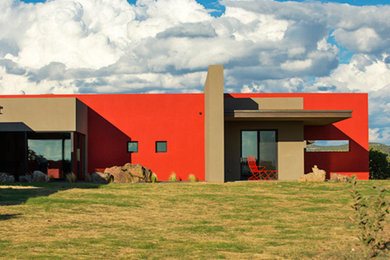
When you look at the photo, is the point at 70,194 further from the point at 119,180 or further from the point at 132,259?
the point at 132,259

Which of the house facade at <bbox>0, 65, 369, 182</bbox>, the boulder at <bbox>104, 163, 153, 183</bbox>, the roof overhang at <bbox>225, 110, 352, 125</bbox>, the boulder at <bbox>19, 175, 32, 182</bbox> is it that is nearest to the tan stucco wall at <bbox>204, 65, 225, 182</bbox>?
the house facade at <bbox>0, 65, 369, 182</bbox>

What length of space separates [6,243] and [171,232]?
113 inches

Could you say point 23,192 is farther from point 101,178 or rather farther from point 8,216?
point 101,178

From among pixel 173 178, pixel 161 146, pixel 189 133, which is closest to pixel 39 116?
pixel 161 146

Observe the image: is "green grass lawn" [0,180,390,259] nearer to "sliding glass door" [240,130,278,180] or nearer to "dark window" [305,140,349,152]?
"sliding glass door" [240,130,278,180]

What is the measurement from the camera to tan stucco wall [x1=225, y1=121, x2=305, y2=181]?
20.0 meters

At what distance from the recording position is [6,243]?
A: 7.12 meters

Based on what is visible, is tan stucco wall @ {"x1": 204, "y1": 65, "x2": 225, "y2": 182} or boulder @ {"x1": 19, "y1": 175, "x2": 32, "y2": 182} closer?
tan stucco wall @ {"x1": 204, "y1": 65, "x2": 225, "y2": 182}

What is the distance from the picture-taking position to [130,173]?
19234 millimetres

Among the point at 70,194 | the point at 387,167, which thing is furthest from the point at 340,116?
the point at 70,194

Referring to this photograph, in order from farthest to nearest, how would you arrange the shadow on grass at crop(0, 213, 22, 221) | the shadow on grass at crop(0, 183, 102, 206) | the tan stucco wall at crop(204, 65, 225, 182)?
1. the tan stucco wall at crop(204, 65, 225, 182)
2. the shadow on grass at crop(0, 183, 102, 206)
3. the shadow on grass at crop(0, 213, 22, 221)

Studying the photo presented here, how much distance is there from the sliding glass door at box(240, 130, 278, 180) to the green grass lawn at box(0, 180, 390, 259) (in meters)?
4.63

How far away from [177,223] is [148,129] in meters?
12.4

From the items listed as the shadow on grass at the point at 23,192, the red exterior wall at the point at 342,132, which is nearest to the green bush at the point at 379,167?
the red exterior wall at the point at 342,132
